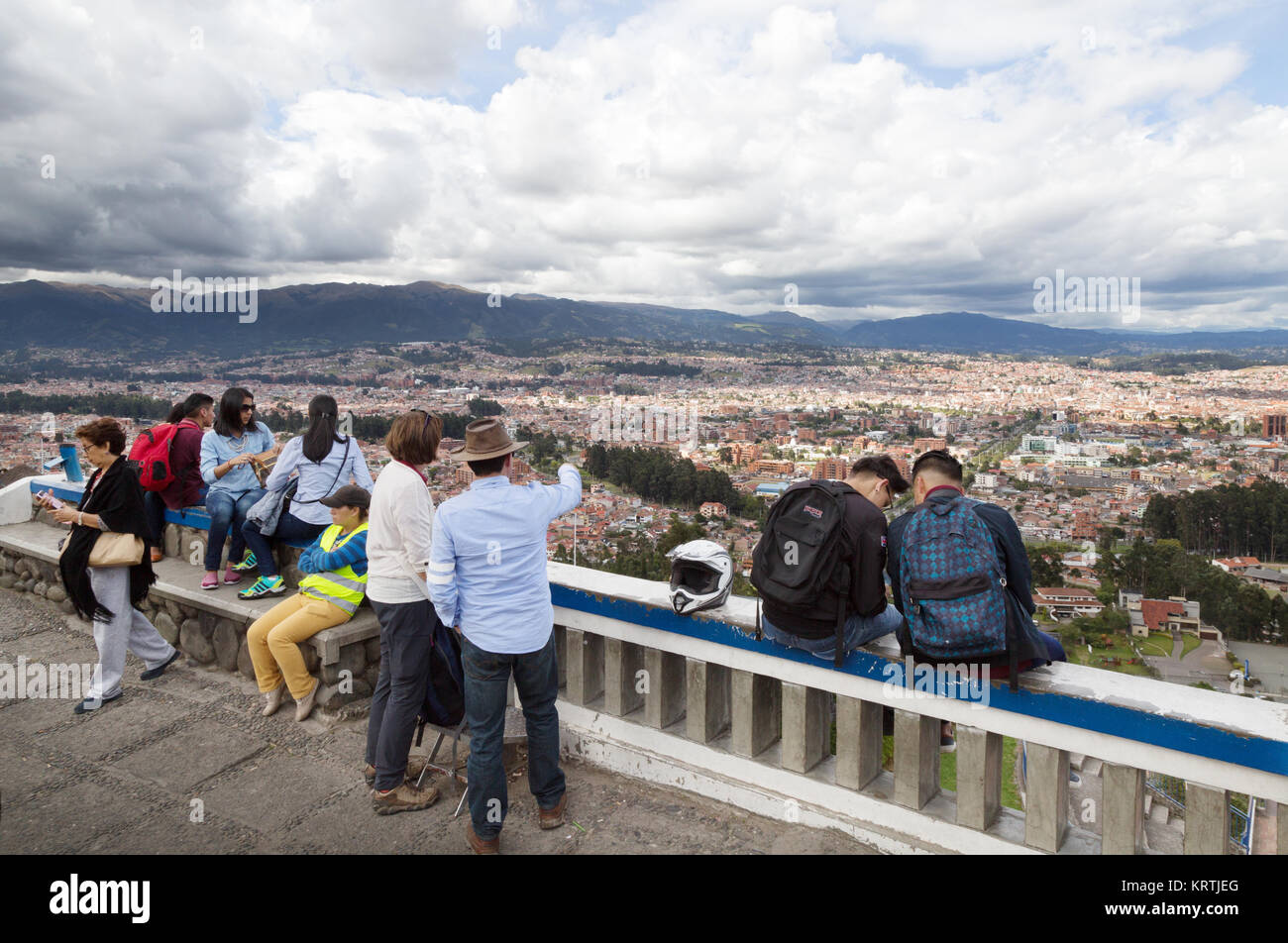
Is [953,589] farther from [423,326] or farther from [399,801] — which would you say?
[423,326]

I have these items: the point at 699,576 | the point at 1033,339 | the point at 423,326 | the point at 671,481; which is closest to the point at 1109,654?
the point at 671,481

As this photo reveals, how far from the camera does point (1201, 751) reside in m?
1.87

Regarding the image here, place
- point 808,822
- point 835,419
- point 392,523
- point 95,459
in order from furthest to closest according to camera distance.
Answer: point 835,419 < point 95,459 < point 392,523 < point 808,822

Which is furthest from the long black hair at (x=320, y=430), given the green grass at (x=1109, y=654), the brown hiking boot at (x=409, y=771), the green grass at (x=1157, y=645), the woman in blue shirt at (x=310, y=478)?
the green grass at (x=1157, y=645)

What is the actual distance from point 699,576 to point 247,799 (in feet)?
6.56

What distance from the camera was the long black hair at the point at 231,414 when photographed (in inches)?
177

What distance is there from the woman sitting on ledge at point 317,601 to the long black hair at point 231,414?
1473 millimetres

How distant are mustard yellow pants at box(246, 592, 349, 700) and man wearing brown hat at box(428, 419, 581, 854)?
46.3 inches

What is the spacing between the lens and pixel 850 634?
7.97 feet

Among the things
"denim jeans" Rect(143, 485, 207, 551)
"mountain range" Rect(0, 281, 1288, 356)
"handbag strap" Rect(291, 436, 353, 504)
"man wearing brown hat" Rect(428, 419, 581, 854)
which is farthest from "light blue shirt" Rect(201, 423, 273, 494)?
"mountain range" Rect(0, 281, 1288, 356)

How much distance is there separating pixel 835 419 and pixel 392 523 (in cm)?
4746

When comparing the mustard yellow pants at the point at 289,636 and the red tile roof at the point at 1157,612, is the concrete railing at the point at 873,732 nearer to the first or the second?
the mustard yellow pants at the point at 289,636
